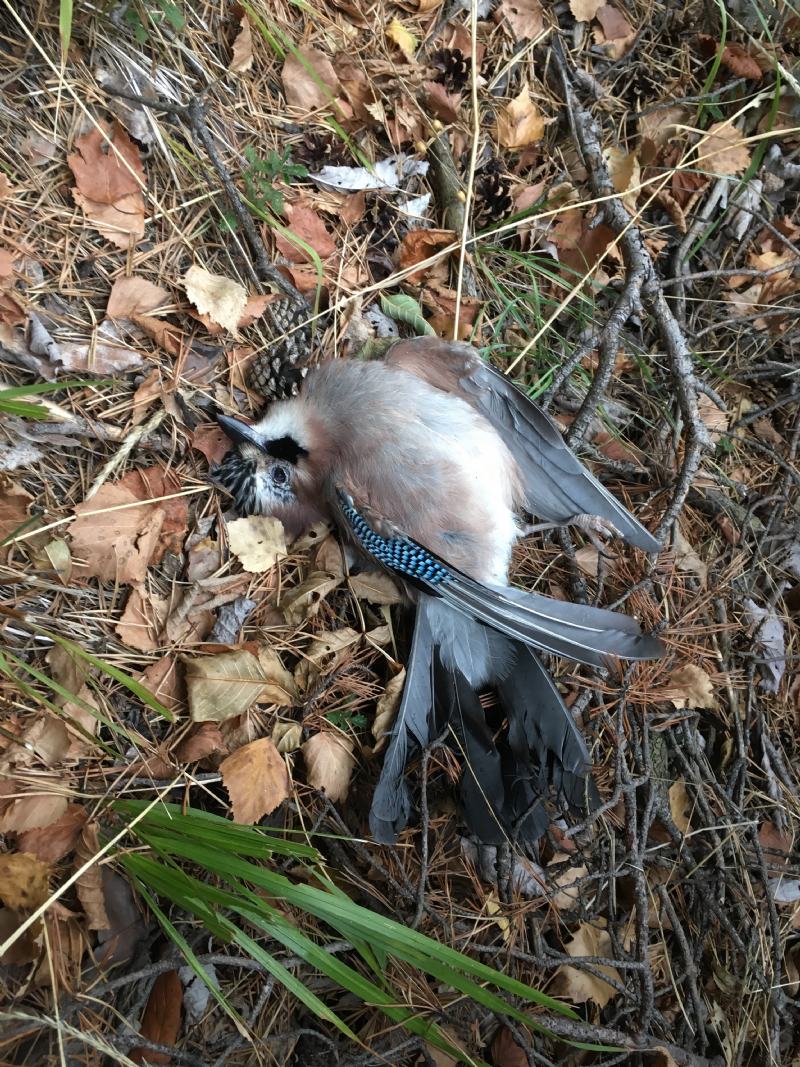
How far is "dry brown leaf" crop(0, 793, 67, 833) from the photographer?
1578 millimetres

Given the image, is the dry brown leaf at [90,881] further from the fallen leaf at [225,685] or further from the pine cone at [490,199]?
the pine cone at [490,199]

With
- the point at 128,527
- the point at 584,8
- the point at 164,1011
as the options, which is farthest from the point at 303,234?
the point at 164,1011

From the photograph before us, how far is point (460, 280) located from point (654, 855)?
201 cm

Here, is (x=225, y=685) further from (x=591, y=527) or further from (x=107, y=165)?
(x=107, y=165)

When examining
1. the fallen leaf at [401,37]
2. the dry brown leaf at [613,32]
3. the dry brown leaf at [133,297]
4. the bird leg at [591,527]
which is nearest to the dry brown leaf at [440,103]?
the fallen leaf at [401,37]

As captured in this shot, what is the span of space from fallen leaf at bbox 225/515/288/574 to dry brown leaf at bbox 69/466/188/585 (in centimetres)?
15

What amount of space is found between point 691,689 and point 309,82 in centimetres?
235

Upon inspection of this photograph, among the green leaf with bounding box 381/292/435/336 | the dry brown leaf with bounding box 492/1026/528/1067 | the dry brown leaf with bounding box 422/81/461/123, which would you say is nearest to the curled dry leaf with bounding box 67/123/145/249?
the green leaf with bounding box 381/292/435/336

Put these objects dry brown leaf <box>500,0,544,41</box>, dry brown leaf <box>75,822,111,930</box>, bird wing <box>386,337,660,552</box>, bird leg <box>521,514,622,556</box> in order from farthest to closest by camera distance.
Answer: dry brown leaf <box>500,0,544,41</box>, bird leg <box>521,514,622,556</box>, bird wing <box>386,337,660,552</box>, dry brown leaf <box>75,822,111,930</box>

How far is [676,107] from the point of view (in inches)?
103

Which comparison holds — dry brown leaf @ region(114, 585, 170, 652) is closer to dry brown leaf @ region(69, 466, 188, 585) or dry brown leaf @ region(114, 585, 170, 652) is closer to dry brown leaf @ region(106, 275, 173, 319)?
dry brown leaf @ region(69, 466, 188, 585)

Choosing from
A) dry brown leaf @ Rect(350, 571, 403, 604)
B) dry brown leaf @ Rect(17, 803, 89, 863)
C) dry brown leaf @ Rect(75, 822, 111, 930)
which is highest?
dry brown leaf @ Rect(350, 571, 403, 604)

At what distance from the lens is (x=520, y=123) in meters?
2.47

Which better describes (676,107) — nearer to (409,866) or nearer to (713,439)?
(713,439)
